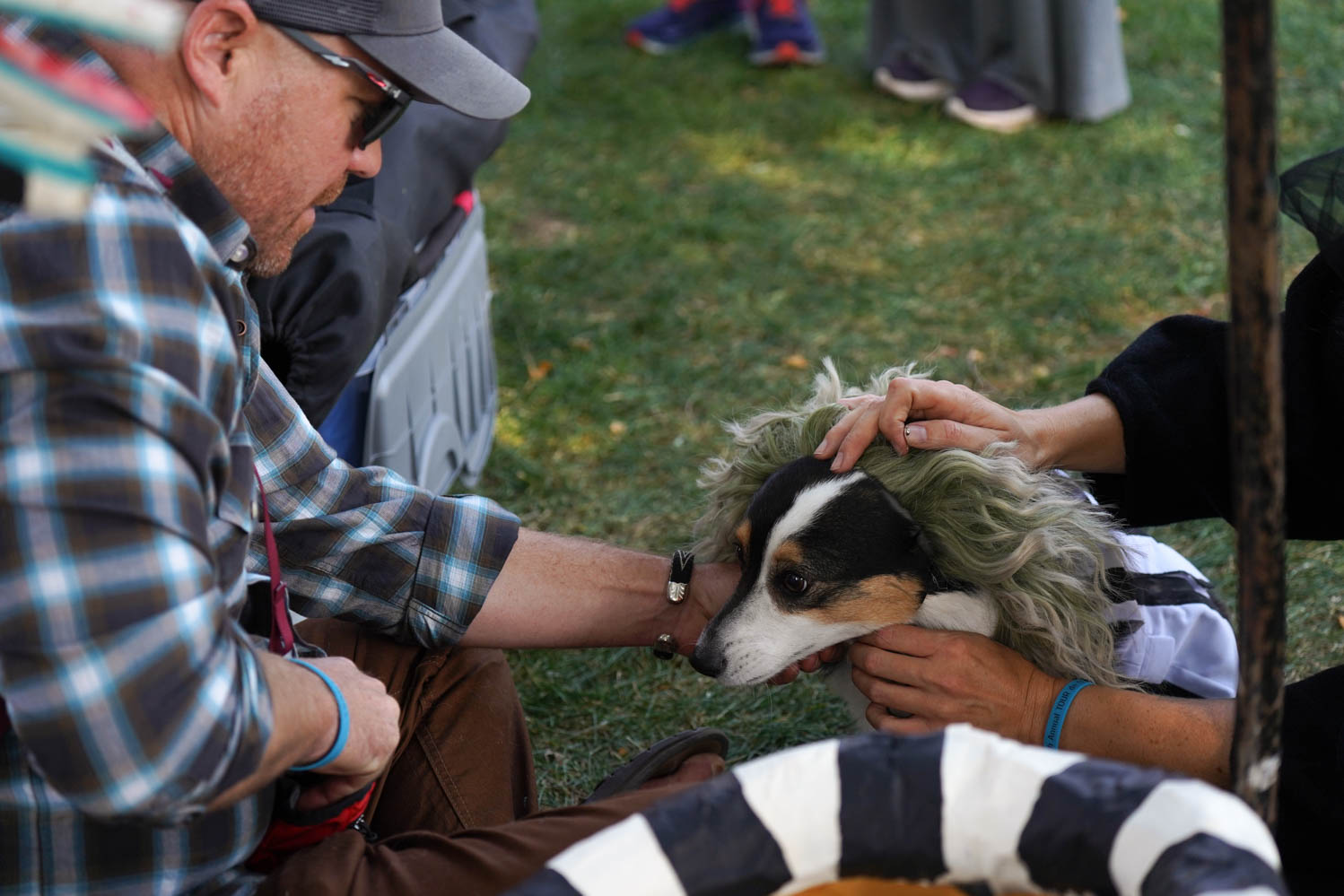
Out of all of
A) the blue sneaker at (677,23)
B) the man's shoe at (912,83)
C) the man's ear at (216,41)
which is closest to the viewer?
the man's ear at (216,41)

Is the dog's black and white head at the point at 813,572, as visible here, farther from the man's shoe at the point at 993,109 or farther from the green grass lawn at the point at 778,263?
the man's shoe at the point at 993,109

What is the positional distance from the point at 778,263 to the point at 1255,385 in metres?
3.56

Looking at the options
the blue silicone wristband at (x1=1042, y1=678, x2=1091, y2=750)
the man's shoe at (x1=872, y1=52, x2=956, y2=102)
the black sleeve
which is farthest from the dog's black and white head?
the man's shoe at (x1=872, y1=52, x2=956, y2=102)

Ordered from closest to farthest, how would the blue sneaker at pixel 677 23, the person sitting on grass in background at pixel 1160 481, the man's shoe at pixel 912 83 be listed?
1. the person sitting on grass in background at pixel 1160 481
2. the man's shoe at pixel 912 83
3. the blue sneaker at pixel 677 23

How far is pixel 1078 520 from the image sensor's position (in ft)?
6.39

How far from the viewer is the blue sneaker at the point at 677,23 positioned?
651cm

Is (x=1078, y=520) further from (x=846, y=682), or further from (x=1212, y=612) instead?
(x=846, y=682)

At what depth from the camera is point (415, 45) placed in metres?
1.58

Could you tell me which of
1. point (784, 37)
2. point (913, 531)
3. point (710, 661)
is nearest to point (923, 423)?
point (913, 531)

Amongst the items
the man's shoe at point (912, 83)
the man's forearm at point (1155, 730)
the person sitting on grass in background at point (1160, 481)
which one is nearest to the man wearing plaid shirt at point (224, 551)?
the person sitting on grass in background at point (1160, 481)

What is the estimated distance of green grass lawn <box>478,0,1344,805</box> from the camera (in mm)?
2914

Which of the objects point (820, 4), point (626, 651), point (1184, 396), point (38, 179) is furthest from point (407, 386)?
point (820, 4)

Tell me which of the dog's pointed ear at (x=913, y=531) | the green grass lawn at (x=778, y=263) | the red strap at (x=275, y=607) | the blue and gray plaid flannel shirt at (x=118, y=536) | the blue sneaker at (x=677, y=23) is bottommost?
the green grass lawn at (x=778, y=263)

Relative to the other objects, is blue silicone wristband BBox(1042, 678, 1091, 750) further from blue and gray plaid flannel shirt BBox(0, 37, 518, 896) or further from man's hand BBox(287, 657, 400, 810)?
blue and gray plaid flannel shirt BBox(0, 37, 518, 896)
